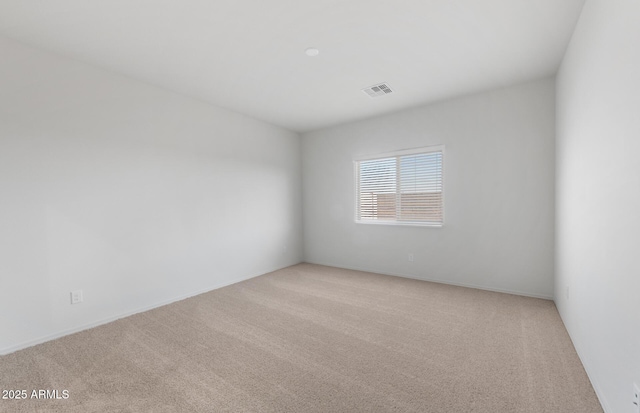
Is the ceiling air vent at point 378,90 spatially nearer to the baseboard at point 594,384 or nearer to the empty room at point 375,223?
the empty room at point 375,223

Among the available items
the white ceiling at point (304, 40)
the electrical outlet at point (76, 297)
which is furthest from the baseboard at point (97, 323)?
the white ceiling at point (304, 40)

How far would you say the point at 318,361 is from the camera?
206 cm

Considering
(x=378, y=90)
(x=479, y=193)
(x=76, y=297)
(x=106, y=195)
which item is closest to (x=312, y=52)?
(x=378, y=90)

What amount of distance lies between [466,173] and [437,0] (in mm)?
2452

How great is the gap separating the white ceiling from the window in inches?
43.4

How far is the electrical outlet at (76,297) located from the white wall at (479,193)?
3.74 meters

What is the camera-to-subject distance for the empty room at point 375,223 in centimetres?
167

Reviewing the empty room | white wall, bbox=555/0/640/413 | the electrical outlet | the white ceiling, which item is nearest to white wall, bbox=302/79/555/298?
the empty room

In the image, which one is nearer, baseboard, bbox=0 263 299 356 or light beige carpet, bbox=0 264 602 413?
light beige carpet, bbox=0 264 602 413

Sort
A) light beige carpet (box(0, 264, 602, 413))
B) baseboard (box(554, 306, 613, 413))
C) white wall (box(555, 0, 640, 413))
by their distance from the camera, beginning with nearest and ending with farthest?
white wall (box(555, 0, 640, 413)) < baseboard (box(554, 306, 613, 413)) < light beige carpet (box(0, 264, 602, 413))

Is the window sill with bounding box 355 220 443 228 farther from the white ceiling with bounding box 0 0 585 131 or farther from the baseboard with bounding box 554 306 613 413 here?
the baseboard with bounding box 554 306 613 413

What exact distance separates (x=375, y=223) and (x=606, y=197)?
3.17 metres

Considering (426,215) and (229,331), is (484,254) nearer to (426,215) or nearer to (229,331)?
(426,215)

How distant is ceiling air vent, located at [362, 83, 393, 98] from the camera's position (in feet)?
11.0
